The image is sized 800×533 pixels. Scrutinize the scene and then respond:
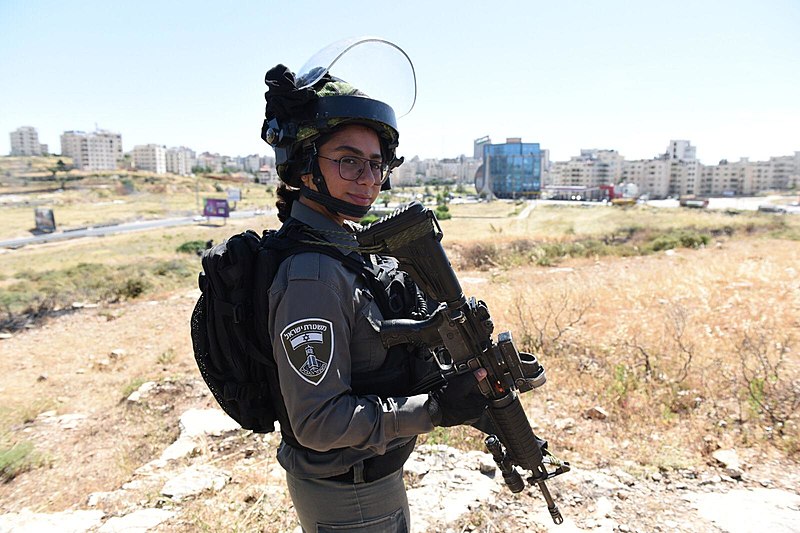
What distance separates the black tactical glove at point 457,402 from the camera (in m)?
1.49

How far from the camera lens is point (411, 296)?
1.76 metres

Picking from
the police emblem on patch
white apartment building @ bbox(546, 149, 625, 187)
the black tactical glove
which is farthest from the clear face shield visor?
white apartment building @ bbox(546, 149, 625, 187)

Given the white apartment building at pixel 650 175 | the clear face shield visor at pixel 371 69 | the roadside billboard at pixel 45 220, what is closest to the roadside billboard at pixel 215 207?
the roadside billboard at pixel 45 220

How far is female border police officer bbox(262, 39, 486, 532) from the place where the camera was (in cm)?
137

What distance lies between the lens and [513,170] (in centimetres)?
8531

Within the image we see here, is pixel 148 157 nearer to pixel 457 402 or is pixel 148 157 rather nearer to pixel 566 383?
pixel 566 383

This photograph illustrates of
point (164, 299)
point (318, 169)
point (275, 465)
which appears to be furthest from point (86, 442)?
point (164, 299)

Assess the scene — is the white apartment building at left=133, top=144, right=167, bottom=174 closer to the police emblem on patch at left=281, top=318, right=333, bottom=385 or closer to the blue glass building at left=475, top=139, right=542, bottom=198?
the blue glass building at left=475, top=139, right=542, bottom=198

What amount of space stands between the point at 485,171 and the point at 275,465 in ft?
280

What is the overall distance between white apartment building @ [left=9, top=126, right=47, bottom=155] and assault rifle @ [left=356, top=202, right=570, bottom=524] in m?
185

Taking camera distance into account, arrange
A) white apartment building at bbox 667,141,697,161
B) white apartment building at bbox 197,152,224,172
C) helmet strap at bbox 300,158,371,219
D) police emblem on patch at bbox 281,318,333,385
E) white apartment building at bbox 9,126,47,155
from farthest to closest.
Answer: white apartment building at bbox 197,152,224,172 < white apartment building at bbox 9,126,47,155 < white apartment building at bbox 667,141,697,161 < helmet strap at bbox 300,158,371,219 < police emblem on patch at bbox 281,318,333,385

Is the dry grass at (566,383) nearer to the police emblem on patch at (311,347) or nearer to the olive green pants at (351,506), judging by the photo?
the olive green pants at (351,506)

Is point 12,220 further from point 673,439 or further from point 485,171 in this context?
point 485,171

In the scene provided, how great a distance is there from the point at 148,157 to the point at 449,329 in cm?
15019
